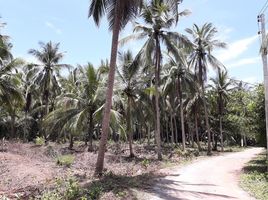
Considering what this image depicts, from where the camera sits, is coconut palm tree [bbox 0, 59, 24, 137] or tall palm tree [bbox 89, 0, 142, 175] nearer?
tall palm tree [bbox 89, 0, 142, 175]

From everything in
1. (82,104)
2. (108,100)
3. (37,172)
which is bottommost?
(37,172)

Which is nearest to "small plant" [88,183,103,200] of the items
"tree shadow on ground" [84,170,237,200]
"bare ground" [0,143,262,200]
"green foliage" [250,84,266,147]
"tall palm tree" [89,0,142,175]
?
"tree shadow on ground" [84,170,237,200]

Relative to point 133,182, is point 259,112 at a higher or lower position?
higher

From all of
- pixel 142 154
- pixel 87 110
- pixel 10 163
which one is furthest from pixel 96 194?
pixel 142 154

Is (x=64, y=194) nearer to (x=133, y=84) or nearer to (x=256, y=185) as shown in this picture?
(x=256, y=185)

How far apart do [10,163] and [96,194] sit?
399 inches

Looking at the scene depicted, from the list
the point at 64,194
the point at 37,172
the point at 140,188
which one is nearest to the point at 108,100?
the point at 140,188

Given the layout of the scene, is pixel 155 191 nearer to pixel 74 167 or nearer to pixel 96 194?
pixel 96 194

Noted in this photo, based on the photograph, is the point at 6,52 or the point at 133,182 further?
the point at 6,52

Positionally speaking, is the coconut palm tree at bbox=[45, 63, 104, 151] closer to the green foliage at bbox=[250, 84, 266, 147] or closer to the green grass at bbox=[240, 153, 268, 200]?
the green foliage at bbox=[250, 84, 266, 147]

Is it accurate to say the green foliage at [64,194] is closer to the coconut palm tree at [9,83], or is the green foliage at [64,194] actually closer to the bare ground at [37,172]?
the bare ground at [37,172]

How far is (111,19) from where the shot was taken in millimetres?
16219

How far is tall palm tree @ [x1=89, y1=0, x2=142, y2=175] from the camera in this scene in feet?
48.2

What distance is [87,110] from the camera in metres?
27.4
